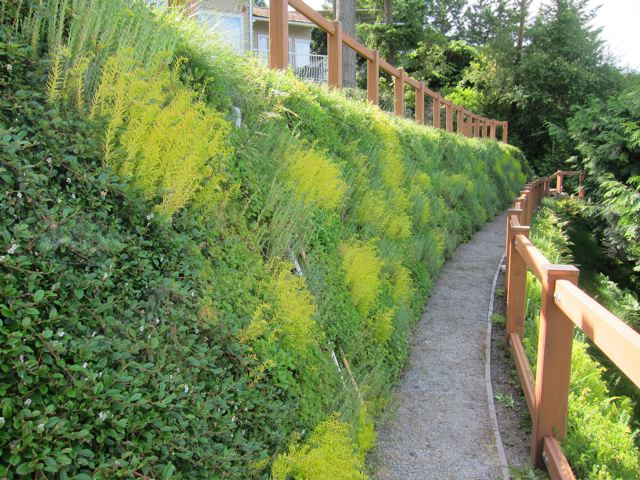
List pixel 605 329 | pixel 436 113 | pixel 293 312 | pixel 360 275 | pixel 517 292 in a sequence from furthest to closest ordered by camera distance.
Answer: pixel 436 113 → pixel 517 292 → pixel 360 275 → pixel 293 312 → pixel 605 329

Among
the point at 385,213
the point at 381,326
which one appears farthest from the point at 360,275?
the point at 385,213

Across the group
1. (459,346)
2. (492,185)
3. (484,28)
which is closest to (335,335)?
(459,346)

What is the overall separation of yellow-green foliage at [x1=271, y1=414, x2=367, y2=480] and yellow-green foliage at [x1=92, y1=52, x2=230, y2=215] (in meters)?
1.25

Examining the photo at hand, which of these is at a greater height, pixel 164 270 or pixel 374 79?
pixel 374 79

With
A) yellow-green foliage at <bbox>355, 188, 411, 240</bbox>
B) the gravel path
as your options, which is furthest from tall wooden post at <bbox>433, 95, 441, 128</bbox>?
yellow-green foliage at <bbox>355, 188, 411, 240</bbox>

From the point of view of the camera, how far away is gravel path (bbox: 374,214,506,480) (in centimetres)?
347

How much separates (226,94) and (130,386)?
216 centimetres

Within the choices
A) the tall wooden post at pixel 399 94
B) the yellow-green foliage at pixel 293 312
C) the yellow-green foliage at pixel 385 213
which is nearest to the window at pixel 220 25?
the yellow-green foliage at pixel 293 312

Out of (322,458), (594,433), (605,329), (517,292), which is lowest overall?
(594,433)

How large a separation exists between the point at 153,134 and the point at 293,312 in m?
1.17

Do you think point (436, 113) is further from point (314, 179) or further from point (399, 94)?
point (314, 179)

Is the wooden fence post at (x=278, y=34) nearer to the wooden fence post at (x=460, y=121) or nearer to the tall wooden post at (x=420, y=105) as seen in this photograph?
the tall wooden post at (x=420, y=105)

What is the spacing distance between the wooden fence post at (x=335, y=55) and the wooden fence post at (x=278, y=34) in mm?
1452

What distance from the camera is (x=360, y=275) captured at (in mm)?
4238
